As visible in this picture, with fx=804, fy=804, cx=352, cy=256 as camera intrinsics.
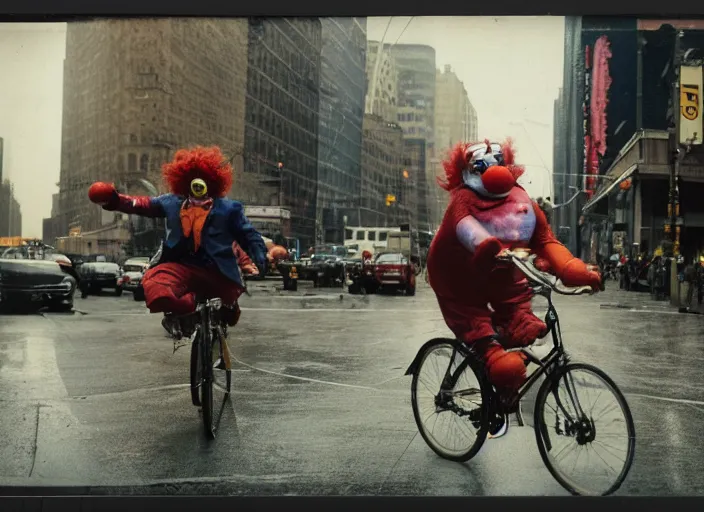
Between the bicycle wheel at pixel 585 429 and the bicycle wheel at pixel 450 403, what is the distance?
0.36 m

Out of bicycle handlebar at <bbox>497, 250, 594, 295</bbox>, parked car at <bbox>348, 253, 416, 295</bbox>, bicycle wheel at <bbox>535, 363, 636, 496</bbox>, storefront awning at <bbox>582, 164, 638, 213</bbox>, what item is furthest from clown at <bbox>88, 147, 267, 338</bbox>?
storefront awning at <bbox>582, 164, 638, 213</bbox>

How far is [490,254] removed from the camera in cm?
449

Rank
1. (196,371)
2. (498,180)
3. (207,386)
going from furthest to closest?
(196,371)
(207,386)
(498,180)

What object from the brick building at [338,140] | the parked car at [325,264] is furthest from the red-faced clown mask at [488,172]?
the parked car at [325,264]

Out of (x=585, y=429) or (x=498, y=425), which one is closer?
(x=585, y=429)

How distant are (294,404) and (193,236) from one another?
1.22m

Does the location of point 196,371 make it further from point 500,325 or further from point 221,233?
point 500,325

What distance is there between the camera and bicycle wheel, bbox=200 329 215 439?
4.83 meters

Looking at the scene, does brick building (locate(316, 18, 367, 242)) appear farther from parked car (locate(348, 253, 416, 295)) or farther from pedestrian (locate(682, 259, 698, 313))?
pedestrian (locate(682, 259, 698, 313))

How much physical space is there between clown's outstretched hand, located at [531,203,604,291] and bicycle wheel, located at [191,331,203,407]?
2114 mm

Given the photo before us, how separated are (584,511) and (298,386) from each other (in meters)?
1.85

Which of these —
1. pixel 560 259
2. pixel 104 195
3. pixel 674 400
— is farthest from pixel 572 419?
pixel 104 195

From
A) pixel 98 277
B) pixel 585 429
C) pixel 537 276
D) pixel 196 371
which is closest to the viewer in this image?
pixel 585 429

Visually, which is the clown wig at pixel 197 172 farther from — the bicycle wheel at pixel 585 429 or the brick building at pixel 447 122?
the bicycle wheel at pixel 585 429
